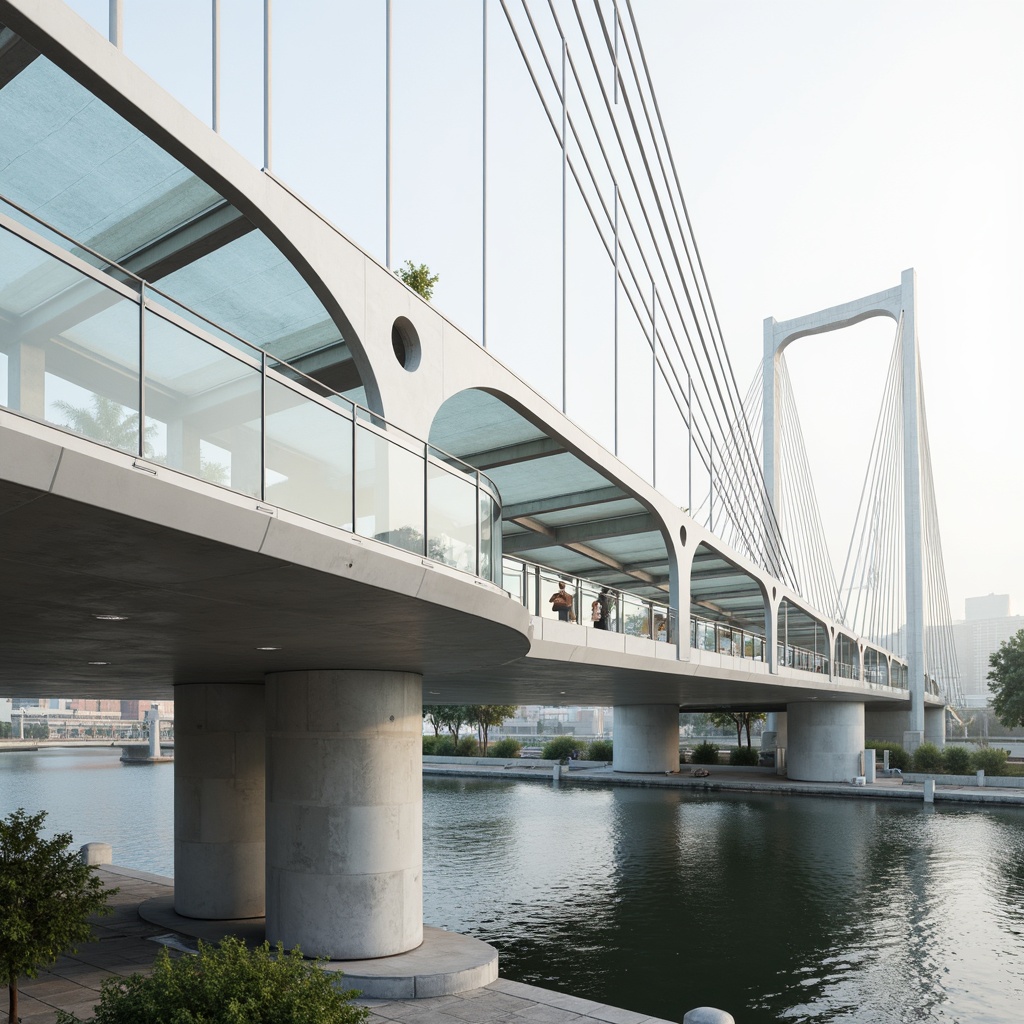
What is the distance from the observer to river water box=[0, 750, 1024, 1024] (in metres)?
14.0

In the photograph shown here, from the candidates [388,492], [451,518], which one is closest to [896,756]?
[451,518]

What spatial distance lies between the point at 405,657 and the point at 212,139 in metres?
6.50

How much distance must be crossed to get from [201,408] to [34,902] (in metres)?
5.82

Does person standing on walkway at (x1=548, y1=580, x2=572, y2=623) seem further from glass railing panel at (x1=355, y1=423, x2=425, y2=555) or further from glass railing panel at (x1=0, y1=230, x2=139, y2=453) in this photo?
glass railing panel at (x1=0, y1=230, x2=139, y2=453)

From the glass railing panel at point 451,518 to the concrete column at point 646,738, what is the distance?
4072cm

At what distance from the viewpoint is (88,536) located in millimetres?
5883

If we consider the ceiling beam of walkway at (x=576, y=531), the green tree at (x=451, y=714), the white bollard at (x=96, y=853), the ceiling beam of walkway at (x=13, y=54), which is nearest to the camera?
the ceiling beam of walkway at (x=13, y=54)

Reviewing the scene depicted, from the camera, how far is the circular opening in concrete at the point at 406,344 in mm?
12617

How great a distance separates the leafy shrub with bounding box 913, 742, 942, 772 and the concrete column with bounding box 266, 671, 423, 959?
39982mm

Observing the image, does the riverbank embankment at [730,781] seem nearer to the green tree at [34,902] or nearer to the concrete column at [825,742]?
the concrete column at [825,742]

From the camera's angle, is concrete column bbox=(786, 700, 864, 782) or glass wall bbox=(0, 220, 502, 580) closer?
glass wall bbox=(0, 220, 502, 580)

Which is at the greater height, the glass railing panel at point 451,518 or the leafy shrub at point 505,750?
the glass railing panel at point 451,518

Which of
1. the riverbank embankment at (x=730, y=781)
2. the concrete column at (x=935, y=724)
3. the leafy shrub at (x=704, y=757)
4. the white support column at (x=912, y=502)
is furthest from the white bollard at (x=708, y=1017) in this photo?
the concrete column at (x=935, y=724)

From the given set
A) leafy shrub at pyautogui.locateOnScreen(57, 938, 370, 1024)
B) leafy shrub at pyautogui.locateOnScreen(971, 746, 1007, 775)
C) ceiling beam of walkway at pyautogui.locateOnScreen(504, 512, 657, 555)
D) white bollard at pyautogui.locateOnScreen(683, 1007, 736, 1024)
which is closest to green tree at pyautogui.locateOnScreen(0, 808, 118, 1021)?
leafy shrub at pyautogui.locateOnScreen(57, 938, 370, 1024)
